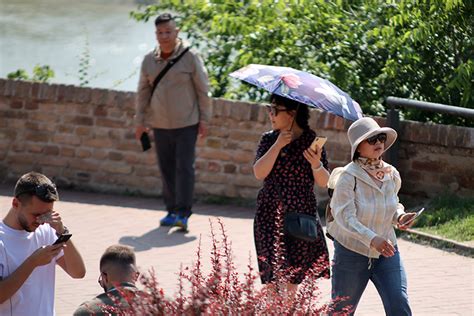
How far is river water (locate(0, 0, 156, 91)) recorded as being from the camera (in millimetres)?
16328

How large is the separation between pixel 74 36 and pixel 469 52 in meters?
8.63

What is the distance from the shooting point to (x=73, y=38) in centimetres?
1853

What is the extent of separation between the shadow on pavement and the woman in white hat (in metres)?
3.63

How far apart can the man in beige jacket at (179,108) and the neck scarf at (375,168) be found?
13.6 feet

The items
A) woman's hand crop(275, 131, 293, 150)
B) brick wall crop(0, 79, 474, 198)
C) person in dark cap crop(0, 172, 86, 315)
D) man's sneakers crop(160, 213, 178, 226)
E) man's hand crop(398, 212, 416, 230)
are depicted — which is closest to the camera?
person in dark cap crop(0, 172, 86, 315)

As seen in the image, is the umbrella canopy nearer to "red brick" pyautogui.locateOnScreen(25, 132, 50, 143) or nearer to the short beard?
the short beard


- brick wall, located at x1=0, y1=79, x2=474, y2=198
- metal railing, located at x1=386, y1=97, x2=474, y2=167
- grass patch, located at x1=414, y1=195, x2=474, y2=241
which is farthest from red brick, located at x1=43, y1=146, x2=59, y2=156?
grass patch, located at x1=414, y1=195, x2=474, y2=241

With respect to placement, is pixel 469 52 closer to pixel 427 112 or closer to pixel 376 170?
pixel 427 112

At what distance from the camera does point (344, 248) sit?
6.22 metres

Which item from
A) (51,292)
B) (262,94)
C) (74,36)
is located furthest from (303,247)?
(74,36)

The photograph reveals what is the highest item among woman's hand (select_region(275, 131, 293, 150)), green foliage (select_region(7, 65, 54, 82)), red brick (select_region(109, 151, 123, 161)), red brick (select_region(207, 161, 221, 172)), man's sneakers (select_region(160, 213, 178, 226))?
woman's hand (select_region(275, 131, 293, 150))

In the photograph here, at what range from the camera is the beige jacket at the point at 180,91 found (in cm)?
1026

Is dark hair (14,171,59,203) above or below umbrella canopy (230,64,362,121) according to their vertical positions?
below

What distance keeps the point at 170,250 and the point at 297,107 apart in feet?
9.67
